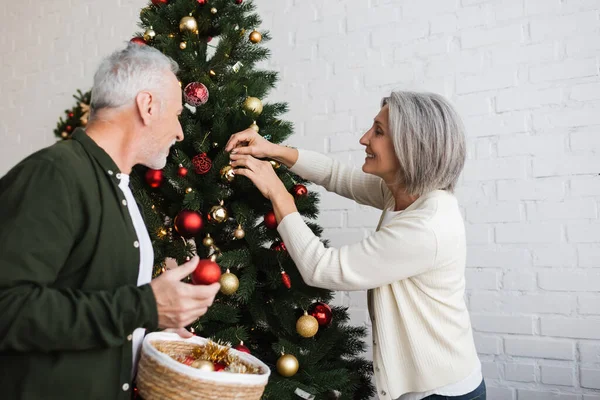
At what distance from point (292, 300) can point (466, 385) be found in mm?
538

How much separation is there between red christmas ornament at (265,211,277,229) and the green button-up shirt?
0.55 m

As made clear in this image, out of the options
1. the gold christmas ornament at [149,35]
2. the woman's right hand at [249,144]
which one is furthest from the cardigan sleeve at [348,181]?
the gold christmas ornament at [149,35]

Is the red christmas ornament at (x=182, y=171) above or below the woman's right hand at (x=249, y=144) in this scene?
below

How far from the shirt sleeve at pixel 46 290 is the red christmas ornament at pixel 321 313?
2.57ft

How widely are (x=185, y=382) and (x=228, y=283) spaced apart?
48cm

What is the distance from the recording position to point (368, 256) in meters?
1.46

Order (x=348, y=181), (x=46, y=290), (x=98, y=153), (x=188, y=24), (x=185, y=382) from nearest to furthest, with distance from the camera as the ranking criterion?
(x=46, y=290) < (x=185, y=382) < (x=98, y=153) < (x=188, y=24) < (x=348, y=181)

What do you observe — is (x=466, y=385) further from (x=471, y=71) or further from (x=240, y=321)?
(x=471, y=71)

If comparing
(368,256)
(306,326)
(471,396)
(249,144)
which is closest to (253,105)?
(249,144)

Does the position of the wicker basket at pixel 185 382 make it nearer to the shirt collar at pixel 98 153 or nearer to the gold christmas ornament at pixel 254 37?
the shirt collar at pixel 98 153

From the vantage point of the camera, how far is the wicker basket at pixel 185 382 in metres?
1.03

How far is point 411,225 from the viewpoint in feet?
4.76

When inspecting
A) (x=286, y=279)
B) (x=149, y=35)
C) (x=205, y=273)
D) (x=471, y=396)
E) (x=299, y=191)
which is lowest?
(x=471, y=396)

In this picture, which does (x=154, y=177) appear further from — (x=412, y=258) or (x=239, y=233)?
(x=412, y=258)
